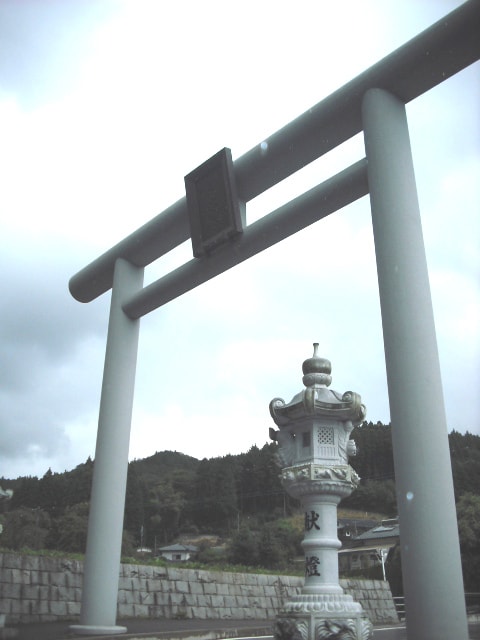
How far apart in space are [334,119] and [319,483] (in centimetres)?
335

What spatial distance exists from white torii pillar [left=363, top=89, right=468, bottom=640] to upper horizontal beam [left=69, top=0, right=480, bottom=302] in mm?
248

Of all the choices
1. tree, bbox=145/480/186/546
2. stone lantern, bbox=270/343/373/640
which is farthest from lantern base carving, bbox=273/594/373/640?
tree, bbox=145/480/186/546

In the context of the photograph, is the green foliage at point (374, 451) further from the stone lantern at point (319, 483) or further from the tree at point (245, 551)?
the stone lantern at point (319, 483)

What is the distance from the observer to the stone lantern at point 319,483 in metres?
3.79

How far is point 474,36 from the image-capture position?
445 centimetres

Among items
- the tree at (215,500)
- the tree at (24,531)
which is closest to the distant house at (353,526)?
the tree at (215,500)

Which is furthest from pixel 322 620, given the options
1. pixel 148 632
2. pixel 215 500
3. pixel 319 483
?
pixel 215 500

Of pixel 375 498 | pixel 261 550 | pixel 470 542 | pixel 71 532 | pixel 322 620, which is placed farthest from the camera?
pixel 375 498

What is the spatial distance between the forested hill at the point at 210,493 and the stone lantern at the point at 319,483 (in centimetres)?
3311

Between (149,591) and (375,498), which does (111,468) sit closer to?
(149,591)

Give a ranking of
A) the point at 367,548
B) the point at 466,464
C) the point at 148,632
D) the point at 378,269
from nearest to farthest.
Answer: the point at 378,269 < the point at 148,632 < the point at 367,548 < the point at 466,464

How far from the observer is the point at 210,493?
171 feet

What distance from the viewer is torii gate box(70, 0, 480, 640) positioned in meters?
3.65

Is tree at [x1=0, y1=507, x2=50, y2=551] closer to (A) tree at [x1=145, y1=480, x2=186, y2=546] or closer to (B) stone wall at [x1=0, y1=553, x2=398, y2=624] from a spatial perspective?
(A) tree at [x1=145, y1=480, x2=186, y2=546]
